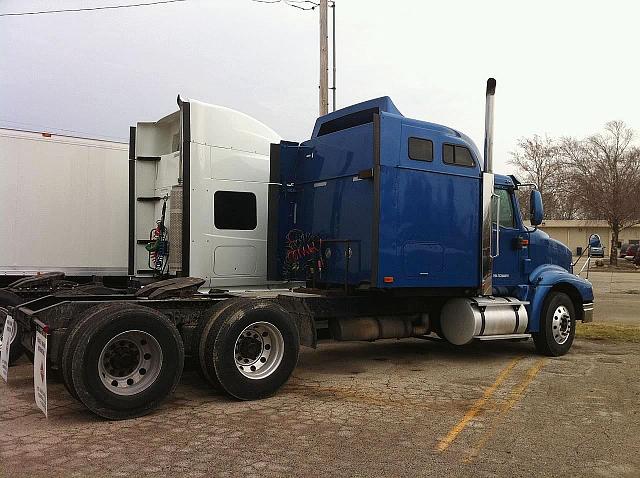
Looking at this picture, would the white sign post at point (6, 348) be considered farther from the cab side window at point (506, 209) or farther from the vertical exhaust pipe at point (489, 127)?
the cab side window at point (506, 209)

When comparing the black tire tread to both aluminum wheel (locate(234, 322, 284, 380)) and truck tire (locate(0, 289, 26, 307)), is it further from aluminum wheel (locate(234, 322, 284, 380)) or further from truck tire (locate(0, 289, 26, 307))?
truck tire (locate(0, 289, 26, 307))

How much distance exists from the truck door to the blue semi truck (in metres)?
0.03

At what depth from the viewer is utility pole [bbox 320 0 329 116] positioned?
15.1 metres

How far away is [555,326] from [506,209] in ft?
6.59

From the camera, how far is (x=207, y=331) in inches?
253

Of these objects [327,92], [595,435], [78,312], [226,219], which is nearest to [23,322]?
[78,312]

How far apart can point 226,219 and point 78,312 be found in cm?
295

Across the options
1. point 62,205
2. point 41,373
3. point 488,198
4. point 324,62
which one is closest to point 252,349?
point 41,373

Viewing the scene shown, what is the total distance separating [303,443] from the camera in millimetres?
5211

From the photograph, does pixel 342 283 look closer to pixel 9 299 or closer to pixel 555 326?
pixel 555 326

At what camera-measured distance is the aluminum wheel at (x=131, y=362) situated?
19.2 feet

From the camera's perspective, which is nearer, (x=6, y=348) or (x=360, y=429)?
(x=360, y=429)

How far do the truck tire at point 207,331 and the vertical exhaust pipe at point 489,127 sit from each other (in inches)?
169

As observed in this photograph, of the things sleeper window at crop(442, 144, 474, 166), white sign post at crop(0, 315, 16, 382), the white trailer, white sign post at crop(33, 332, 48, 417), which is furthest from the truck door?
white sign post at crop(0, 315, 16, 382)
